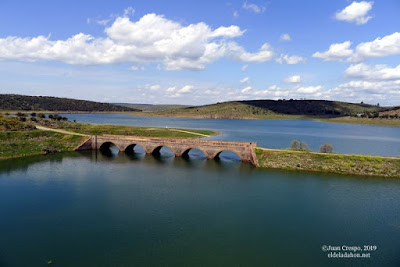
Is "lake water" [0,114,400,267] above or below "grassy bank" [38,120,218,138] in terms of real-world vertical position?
below

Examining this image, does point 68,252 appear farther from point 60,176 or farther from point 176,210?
point 60,176

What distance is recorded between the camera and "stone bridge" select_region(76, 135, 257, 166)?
67.1 meters

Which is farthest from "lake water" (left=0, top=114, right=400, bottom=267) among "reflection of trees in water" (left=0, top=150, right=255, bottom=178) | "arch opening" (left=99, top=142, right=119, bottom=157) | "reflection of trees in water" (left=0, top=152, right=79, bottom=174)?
"arch opening" (left=99, top=142, right=119, bottom=157)

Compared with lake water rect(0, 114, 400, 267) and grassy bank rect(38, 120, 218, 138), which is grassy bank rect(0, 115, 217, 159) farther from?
lake water rect(0, 114, 400, 267)

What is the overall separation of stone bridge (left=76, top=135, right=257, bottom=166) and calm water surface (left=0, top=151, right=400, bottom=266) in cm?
836

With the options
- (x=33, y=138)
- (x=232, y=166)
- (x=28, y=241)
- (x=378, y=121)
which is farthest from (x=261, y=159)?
(x=378, y=121)

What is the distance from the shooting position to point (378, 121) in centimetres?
19412

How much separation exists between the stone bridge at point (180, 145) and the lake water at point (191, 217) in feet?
26.2

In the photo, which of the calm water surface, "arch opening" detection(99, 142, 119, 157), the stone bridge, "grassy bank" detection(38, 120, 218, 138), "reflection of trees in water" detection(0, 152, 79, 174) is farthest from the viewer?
"grassy bank" detection(38, 120, 218, 138)

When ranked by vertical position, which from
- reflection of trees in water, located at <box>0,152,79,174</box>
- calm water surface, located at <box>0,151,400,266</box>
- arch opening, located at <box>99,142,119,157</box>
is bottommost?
calm water surface, located at <box>0,151,400,266</box>

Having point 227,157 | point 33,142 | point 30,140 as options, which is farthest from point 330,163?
point 30,140

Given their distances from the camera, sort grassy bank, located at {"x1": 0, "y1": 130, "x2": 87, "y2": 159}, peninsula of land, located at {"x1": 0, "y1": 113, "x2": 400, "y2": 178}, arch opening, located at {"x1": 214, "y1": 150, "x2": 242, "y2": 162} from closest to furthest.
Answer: peninsula of land, located at {"x1": 0, "y1": 113, "x2": 400, "y2": 178}, arch opening, located at {"x1": 214, "y1": 150, "x2": 242, "y2": 162}, grassy bank, located at {"x1": 0, "y1": 130, "x2": 87, "y2": 159}

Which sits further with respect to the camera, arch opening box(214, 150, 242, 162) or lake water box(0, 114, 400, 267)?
arch opening box(214, 150, 242, 162)

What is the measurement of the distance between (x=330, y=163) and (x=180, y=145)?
3487 cm
